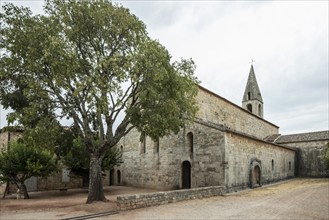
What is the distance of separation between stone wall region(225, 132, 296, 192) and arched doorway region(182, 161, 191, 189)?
3.56 metres

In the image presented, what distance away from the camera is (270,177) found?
2711 centimetres

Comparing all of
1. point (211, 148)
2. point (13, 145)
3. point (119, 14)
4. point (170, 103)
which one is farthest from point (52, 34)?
point (211, 148)

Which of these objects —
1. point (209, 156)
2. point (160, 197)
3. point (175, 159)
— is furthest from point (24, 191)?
point (209, 156)

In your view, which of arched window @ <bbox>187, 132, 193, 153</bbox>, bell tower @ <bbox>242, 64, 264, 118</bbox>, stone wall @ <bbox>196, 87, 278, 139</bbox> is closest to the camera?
arched window @ <bbox>187, 132, 193, 153</bbox>

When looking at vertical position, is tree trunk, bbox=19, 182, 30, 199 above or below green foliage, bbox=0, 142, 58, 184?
below

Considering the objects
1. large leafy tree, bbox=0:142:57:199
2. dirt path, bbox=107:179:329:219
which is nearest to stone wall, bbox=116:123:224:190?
dirt path, bbox=107:179:329:219

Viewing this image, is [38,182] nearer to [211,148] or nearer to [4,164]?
[4,164]

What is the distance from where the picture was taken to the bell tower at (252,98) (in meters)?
44.8

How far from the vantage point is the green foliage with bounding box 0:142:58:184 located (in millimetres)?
17312

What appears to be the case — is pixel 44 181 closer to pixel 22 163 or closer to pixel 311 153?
pixel 22 163

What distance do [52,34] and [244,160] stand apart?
16195 mm

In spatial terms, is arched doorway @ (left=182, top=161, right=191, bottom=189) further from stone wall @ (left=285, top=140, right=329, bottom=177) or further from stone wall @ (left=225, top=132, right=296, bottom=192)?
stone wall @ (left=285, top=140, right=329, bottom=177)

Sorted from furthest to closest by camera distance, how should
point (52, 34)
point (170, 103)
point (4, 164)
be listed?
point (4, 164), point (170, 103), point (52, 34)

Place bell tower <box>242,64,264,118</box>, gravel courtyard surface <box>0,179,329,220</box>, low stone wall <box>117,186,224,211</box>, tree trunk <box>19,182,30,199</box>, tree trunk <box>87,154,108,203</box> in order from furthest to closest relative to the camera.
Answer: bell tower <box>242,64,264,118</box>, tree trunk <box>19,182,30,199</box>, tree trunk <box>87,154,108,203</box>, low stone wall <box>117,186,224,211</box>, gravel courtyard surface <box>0,179,329,220</box>
